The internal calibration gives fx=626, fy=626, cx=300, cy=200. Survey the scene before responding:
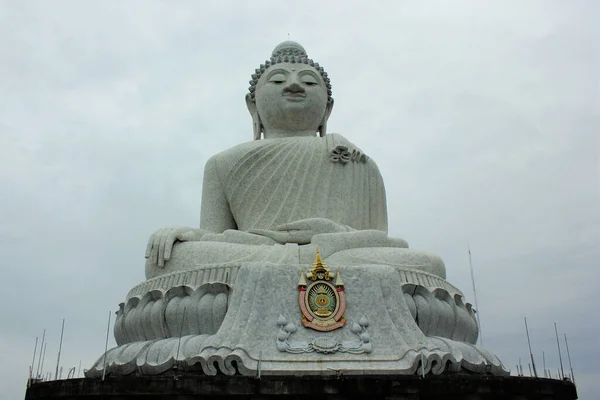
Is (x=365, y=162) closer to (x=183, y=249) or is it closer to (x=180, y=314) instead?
(x=183, y=249)

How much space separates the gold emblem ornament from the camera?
20.4 ft

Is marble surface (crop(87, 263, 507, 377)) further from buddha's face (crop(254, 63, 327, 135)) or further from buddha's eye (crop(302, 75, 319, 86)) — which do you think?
buddha's eye (crop(302, 75, 319, 86))

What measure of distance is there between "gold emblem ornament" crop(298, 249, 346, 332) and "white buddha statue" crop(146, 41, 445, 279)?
680mm

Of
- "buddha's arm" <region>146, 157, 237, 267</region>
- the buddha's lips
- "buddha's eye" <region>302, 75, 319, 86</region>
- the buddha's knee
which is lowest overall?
the buddha's knee

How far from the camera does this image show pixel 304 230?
798 cm

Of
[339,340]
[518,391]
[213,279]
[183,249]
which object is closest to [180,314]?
[213,279]

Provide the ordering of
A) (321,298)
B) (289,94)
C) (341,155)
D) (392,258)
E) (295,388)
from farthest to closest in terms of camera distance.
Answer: (289,94) < (341,155) < (392,258) < (321,298) < (295,388)

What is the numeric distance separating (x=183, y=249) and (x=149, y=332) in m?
1.19

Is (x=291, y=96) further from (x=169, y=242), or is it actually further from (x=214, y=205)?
(x=169, y=242)

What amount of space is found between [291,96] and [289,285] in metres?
4.18

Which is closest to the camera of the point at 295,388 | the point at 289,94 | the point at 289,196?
the point at 295,388

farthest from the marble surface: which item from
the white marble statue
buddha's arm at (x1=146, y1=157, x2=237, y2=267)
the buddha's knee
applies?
buddha's arm at (x1=146, y1=157, x2=237, y2=267)

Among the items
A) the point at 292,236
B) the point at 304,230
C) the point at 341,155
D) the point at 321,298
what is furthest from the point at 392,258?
the point at 341,155

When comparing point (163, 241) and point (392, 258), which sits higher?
point (163, 241)
